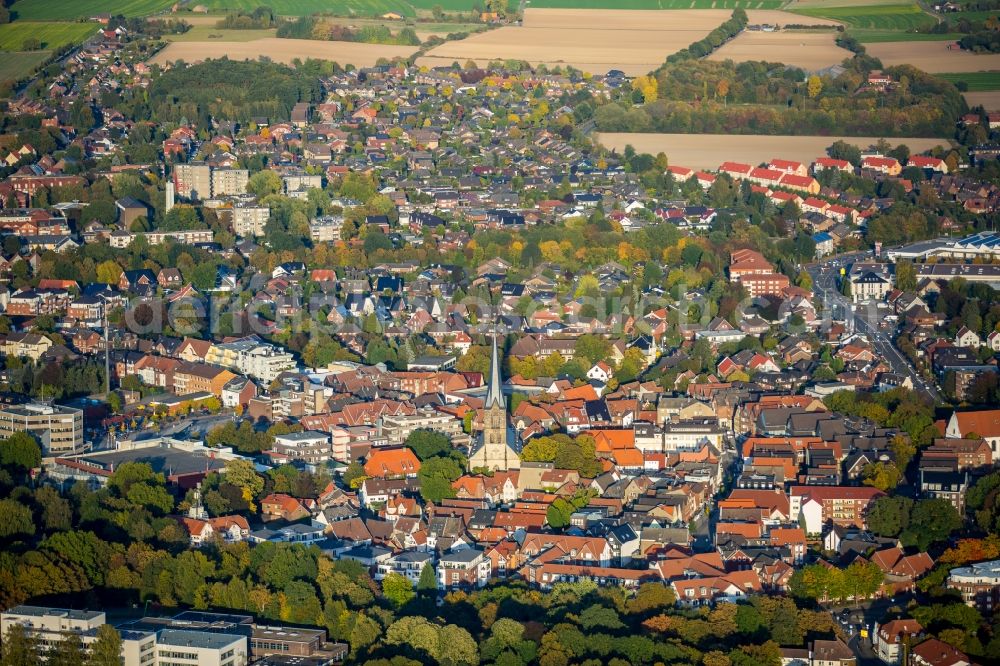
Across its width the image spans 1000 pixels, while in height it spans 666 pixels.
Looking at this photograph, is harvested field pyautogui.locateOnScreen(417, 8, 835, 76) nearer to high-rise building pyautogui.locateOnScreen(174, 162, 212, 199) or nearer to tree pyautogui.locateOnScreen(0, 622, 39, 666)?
high-rise building pyautogui.locateOnScreen(174, 162, 212, 199)

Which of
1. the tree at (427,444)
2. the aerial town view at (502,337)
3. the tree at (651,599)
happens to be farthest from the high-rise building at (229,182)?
the tree at (651,599)

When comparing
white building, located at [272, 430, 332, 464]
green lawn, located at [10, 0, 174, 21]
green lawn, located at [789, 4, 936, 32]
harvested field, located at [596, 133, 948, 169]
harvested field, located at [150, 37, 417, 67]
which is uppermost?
green lawn, located at [789, 4, 936, 32]

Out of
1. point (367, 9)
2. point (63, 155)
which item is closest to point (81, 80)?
point (63, 155)

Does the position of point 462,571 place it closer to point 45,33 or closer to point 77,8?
point 45,33

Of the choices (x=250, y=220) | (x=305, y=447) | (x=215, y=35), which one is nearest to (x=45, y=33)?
(x=215, y=35)

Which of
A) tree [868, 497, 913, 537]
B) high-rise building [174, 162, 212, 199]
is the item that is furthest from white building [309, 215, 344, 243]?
tree [868, 497, 913, 537]

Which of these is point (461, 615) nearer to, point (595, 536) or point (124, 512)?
point (595, 536)
